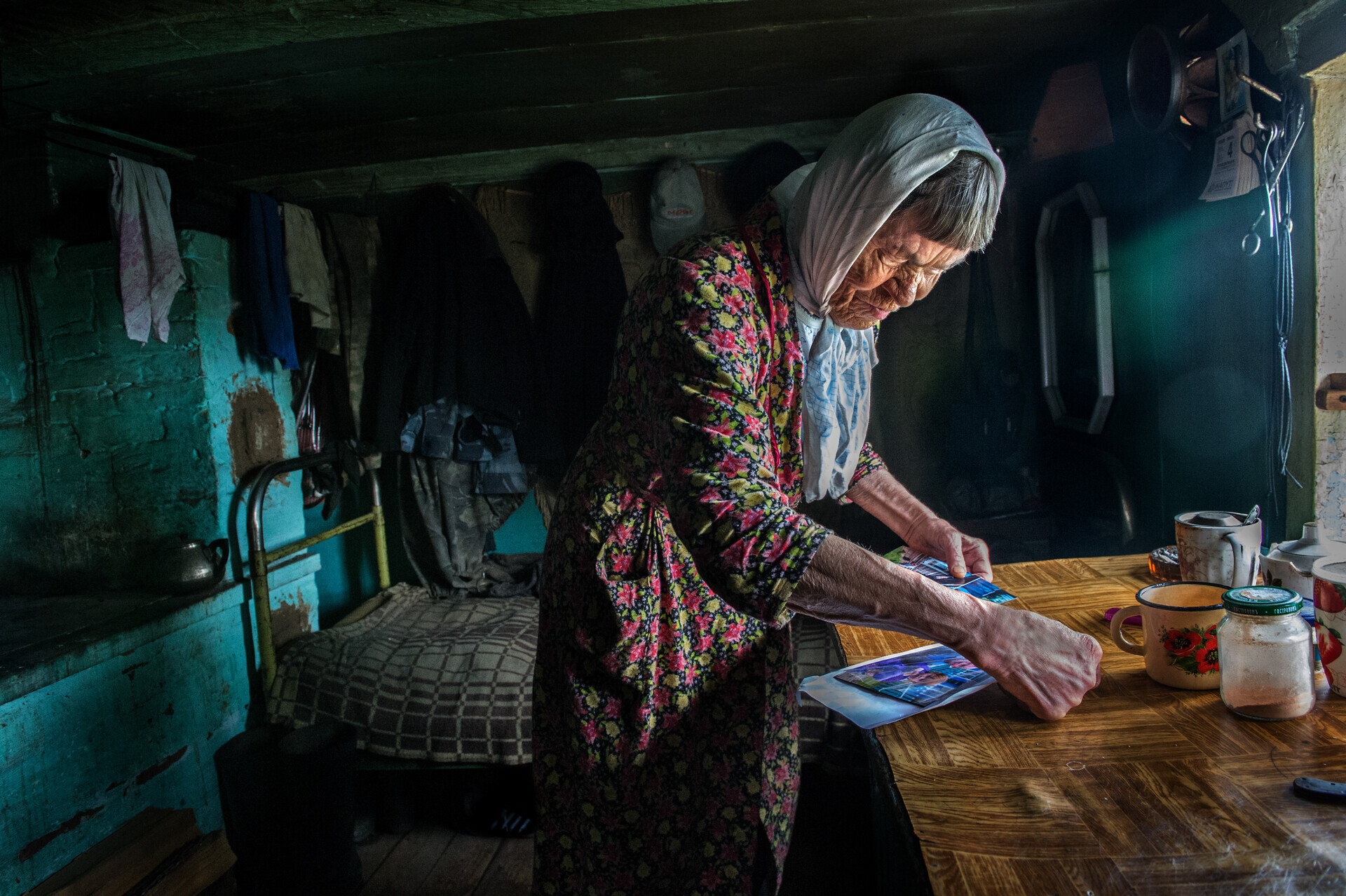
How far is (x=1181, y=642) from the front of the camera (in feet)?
3.22

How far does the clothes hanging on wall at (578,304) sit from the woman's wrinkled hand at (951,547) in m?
1.99

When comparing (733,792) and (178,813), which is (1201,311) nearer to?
(733,792)

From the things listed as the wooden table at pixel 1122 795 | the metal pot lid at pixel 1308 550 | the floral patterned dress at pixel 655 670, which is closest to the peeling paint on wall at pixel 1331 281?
the metal pot lid at pixel 1308 550

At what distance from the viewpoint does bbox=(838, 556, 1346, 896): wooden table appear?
64 cm

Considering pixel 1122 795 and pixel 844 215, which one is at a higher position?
pixel 844 215

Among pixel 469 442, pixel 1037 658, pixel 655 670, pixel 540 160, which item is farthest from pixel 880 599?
pixel 540 160

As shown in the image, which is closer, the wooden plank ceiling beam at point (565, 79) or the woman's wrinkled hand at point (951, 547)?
the woman's wrinkled hand at point (951, 547)

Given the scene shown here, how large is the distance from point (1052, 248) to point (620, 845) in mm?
3084

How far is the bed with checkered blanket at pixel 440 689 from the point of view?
7.69ft

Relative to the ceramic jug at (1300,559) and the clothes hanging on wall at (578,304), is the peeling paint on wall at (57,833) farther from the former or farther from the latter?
the ceramic jug at (1300,559)

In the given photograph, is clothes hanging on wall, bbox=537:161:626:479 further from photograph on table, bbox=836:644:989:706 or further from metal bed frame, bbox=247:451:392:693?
photograph on table, bbox=836:644:989:706

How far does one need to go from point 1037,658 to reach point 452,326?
2.75 m

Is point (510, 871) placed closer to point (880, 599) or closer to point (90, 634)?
point (90, 634)

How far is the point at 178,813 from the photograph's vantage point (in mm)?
2109
